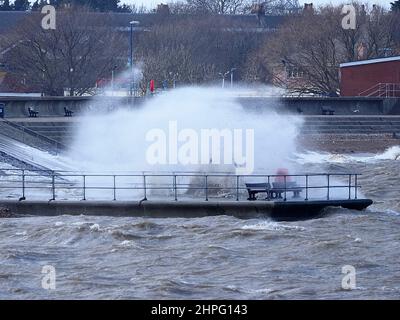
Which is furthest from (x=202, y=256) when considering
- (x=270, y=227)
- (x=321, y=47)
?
(x=321, y=47)

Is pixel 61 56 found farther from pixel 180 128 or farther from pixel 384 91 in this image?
pixel 180 128

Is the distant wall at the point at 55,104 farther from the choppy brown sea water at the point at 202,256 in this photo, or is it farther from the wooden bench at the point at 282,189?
the choppy brown sea water at the point at 202,256

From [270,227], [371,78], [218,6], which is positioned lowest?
[270,227]

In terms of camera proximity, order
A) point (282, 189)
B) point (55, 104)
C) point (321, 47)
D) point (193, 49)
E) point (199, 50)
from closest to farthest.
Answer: point (282, 189) → point (55, 104) → point (321, 47) → point (193, 49) → point (199, 50)

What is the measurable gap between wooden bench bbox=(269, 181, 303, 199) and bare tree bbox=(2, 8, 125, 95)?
47187 mm

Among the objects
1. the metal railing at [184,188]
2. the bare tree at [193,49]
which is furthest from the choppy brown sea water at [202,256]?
the bare tree at [193,49]

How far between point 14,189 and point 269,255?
39.2 ft

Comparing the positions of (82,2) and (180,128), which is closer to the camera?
(180,128)

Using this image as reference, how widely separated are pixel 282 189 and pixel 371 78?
4699 cm

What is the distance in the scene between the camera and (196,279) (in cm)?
2206

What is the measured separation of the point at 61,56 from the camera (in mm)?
76688

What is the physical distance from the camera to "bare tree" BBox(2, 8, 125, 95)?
75875 millimetres
